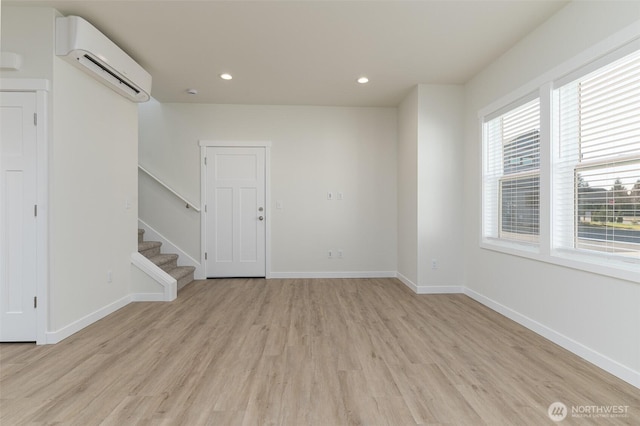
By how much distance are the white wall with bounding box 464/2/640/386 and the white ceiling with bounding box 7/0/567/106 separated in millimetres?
207

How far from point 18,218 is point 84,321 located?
1.03m

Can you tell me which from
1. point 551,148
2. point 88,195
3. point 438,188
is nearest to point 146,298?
point 88,195

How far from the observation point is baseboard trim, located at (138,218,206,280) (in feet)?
15.3

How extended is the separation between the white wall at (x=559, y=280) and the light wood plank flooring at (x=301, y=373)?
17 cm

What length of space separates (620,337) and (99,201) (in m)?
4.30

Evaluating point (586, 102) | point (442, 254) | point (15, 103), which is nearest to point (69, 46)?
point (15, 103)

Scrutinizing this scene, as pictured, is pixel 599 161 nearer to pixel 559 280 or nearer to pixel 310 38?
pixel 559 280

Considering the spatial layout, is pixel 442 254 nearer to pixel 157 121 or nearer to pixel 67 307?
pixel 67 307

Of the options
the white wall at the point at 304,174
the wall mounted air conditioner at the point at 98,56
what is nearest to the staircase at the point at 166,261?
the white wall at the point at 304,174

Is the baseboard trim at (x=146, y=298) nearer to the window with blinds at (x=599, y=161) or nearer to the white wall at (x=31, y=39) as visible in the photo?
the white wall at (x=31, y=39)

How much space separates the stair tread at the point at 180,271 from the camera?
410 centimetres

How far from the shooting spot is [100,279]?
3045mm

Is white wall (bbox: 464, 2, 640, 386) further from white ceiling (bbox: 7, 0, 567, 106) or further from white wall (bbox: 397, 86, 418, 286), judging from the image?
white wall (bbox: 397, 86, 418, 286)

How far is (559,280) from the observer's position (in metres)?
2.44
